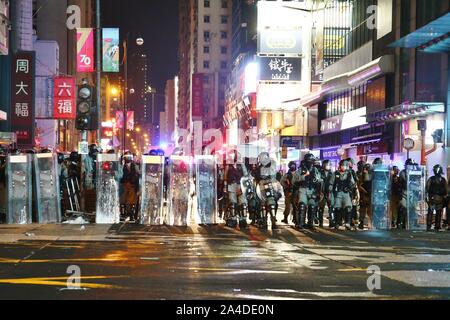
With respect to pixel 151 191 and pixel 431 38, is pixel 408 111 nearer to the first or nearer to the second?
pixel 431 38

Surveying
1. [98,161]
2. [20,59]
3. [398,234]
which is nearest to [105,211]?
[98,161]

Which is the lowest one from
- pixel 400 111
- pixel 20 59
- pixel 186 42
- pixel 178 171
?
pixel 178 171

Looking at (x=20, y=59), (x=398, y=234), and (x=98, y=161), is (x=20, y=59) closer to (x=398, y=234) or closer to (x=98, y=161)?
(x=98, y=161)

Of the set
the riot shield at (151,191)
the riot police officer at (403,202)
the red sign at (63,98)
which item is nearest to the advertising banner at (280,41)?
the red sign at (63,98)

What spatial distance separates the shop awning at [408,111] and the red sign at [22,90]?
18601 mm

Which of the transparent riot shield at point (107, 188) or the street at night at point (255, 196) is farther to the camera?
the transparent riot shield at point (107, 188)

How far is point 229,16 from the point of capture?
148 metres

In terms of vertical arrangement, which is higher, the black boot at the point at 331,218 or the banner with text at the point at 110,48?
the banner with text at the point at 110,48

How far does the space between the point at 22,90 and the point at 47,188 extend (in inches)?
838

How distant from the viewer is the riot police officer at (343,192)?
19234mm

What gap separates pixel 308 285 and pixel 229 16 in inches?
5596

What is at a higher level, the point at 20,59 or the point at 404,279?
the point at 20,59

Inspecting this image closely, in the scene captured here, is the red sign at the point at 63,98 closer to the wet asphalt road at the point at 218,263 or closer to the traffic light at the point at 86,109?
the traffic light at the point at 86,109

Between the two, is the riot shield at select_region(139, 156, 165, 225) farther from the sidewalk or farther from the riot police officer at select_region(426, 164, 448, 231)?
the riot police officer at select_region(426, 164, 448, 231)
